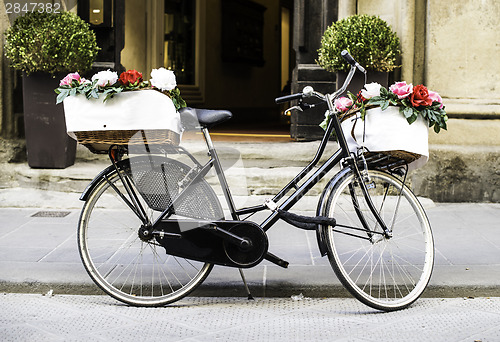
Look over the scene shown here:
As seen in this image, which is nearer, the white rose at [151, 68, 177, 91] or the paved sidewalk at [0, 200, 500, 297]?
the white rose at [151, 68, 177, 91]

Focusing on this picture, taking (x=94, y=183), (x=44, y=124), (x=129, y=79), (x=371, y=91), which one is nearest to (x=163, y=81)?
(x=129, y=79)

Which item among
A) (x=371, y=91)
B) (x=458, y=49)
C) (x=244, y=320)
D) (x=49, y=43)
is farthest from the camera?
(x=458, y=49)

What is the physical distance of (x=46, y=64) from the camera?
22.7ft

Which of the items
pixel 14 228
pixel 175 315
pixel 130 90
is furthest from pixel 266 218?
pixel 14 228

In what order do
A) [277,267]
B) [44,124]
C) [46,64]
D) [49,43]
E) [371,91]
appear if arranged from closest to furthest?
[371,91] < [277,267] < [49,43] < [46,64] < [44,124]

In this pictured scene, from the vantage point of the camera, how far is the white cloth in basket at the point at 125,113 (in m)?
3.87

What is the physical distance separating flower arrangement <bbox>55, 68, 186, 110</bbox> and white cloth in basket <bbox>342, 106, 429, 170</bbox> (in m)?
1.09

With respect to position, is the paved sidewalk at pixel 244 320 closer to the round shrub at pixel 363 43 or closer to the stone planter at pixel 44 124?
the stone planter at pixel 44 124

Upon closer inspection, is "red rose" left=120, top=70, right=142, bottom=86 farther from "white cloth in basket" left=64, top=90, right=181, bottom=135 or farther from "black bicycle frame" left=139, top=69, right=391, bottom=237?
"black bicycle frame" left=139, top=69, right=391, bottom=237

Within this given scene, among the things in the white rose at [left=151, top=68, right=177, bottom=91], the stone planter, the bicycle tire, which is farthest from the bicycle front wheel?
the stone planter

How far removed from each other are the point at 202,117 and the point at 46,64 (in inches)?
137

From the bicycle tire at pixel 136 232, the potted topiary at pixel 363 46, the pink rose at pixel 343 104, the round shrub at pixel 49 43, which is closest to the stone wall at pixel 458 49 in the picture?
the potted topiary at pixel 363 46

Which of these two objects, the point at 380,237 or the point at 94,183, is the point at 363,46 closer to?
the point at 380,237

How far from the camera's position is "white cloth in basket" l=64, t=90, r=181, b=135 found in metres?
3.87
